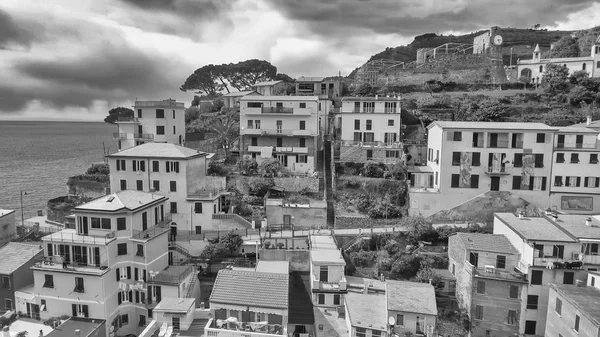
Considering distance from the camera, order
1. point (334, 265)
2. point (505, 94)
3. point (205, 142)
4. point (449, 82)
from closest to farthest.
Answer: point (334, 265)
point (205, 142)
point (505, 94)
point (449, 82)

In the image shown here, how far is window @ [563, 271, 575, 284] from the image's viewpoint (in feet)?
91.8

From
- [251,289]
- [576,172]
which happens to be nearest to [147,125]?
[251,289]

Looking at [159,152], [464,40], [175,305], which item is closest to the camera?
[175,305]

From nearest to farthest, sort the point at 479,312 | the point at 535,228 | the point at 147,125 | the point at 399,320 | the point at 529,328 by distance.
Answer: the point at 399,320
the point at 529,328
the point at 479,312
the point at 535,228
the point at 147,125

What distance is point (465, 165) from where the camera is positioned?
138 feet

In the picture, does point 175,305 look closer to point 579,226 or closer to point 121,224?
point 121,224

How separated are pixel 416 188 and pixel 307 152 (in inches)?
555

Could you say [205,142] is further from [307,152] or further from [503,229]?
[503,229]

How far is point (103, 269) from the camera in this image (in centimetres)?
2967

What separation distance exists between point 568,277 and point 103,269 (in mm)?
31845

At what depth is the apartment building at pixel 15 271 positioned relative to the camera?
31312 millimetres

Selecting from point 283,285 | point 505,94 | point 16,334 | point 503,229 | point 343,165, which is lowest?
point 16,334

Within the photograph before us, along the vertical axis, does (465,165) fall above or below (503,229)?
above

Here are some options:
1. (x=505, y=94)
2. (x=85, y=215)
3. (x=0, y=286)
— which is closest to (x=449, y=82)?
(x=505, y=94)
